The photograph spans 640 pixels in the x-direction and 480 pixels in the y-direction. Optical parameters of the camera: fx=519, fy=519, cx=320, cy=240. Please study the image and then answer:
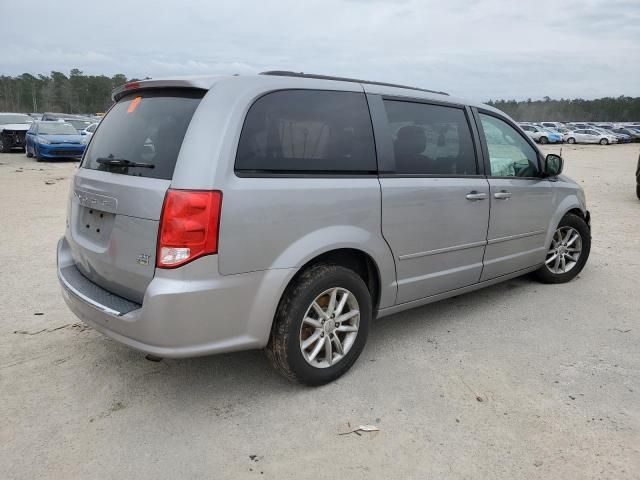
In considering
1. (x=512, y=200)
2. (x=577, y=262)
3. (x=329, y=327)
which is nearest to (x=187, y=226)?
Result: (x=329, y=327)

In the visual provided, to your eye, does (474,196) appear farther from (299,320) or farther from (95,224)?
(95,224)

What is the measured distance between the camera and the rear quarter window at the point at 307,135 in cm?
276

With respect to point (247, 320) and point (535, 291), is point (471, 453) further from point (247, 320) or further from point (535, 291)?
point (535, 291)

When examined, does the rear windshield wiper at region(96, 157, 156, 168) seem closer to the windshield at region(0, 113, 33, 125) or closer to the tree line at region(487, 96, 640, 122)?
the windshield at region(0, 113, 33, 125)

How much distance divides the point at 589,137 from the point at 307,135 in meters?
47.6

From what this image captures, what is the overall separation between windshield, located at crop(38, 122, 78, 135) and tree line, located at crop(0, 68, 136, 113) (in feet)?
251

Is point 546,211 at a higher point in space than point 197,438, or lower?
higher

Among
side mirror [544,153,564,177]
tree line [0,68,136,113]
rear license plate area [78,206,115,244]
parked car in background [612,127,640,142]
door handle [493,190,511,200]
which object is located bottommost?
rear license plate area [78,206,115,244]

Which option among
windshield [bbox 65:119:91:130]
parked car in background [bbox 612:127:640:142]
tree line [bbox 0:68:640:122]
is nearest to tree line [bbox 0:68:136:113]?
tree line [bbox 0:68:640:122]

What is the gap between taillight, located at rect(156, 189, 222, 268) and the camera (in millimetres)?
2518

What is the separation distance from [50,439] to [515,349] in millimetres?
2969

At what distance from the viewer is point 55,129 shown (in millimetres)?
18656

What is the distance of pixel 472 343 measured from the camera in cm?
381

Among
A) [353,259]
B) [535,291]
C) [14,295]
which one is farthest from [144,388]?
[535,291]
